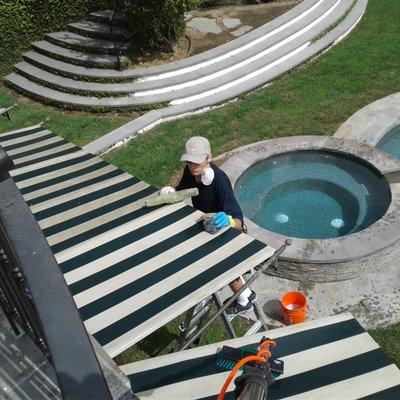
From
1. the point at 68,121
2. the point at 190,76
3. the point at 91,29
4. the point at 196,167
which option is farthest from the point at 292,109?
the point at 91,29

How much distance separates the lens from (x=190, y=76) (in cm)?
1271

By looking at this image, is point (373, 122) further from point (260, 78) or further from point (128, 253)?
point (128, 253)

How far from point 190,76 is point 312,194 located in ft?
18.5

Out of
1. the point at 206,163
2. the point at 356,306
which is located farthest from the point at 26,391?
the point at 356,306

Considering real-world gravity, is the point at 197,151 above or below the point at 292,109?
above

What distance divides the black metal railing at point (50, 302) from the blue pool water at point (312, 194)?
6.50 m

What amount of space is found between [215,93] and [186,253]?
27.8ft

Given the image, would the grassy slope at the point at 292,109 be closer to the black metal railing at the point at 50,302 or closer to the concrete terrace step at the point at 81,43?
the concrete terrace step at the point at 81,43

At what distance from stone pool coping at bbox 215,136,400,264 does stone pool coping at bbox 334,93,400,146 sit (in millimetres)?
965

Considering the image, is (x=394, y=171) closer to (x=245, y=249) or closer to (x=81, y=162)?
(x=245, y=249)

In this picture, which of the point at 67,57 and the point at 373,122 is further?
the point at 67,57

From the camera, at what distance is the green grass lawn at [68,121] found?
37.9 feet

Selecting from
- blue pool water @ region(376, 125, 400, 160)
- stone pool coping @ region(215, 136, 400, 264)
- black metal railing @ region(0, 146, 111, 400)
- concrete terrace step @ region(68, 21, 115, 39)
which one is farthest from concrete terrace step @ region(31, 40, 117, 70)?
black metal railing @ region(0, 146, 111, 400)

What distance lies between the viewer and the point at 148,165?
32.8 feet
